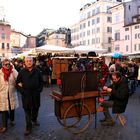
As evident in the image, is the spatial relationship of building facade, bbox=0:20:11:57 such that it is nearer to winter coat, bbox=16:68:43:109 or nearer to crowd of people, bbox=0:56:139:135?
crowd of people, bbox=0:56:139:135

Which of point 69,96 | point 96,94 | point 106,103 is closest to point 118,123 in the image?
point 106,103

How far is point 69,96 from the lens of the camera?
712 centimetres

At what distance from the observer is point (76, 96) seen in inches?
283

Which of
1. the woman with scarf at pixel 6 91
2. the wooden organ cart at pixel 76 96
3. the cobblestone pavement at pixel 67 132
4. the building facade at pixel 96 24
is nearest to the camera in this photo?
the cobblestone pavement at pixel 67 132

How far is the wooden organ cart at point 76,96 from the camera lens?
278 inches

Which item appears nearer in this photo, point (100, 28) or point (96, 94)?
point (96, 94)

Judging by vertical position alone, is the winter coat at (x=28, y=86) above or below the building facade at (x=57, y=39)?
below

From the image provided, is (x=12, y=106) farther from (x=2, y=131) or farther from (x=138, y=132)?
(x=138, y=132)

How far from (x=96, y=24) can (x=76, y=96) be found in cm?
7891

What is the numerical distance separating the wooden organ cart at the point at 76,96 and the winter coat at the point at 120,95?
453 mm

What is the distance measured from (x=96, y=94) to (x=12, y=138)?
6.78 feet

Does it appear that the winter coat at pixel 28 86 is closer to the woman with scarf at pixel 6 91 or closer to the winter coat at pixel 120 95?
the woman with scarf at pixel 6 91

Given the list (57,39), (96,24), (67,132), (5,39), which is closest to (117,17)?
(96,24)

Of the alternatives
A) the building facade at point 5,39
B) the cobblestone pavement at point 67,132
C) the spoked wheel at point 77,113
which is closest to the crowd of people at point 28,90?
the cobblestone pavement at point 67,132
